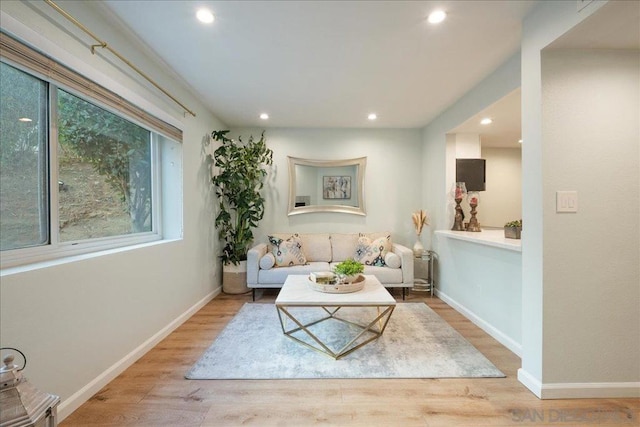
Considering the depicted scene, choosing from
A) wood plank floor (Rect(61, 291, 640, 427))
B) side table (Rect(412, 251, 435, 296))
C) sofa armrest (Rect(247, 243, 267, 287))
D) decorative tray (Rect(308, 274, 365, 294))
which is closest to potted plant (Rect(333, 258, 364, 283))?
decorative tray (Rect(308, 274, 365, 294))

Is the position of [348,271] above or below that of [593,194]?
below

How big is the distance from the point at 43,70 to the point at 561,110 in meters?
2.93

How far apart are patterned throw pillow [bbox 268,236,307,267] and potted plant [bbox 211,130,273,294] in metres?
0.41

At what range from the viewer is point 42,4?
1462 mm

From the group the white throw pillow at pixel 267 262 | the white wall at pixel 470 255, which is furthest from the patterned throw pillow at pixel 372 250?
the white throw pillow at pixel 267 262

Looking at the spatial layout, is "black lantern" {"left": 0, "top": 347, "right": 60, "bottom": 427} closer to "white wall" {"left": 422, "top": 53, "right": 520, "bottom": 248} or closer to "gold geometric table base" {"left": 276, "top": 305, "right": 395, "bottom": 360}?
"gold geometric table base" {"left": 276, "top": 305, "right": 395, "bottom": 360}

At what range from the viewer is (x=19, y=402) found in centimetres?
89

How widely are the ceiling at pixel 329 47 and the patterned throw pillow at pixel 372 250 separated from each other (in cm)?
179

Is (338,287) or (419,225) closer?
(338,287)

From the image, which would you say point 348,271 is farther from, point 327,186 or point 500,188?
point 500,188

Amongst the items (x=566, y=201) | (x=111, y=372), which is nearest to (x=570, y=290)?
(x=566, y=201)

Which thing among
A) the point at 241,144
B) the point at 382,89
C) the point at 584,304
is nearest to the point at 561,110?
the point at 584,304

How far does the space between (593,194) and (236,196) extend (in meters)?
3.58

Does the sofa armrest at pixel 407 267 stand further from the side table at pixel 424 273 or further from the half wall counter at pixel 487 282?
the half wall counter at pixel 487 282
